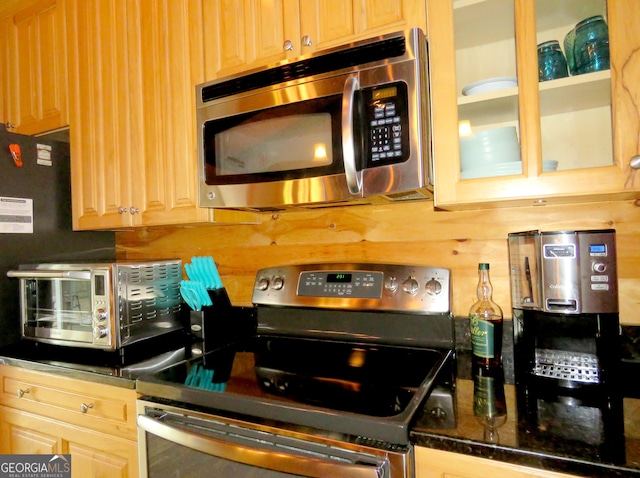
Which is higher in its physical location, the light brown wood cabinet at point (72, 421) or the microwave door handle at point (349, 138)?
the microwave door handle at point (349, 138)

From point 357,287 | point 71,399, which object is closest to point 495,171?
point 357,287

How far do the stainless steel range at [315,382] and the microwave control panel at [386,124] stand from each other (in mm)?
433

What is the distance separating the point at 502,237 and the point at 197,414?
103 cm

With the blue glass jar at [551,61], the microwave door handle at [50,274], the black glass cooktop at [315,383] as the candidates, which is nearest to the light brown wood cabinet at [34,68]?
Result: the microwave door handle at [50,274]

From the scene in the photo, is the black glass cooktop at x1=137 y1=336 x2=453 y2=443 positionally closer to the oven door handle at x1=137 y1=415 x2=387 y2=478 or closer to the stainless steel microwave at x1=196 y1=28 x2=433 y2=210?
the oven door handle at x1=137 y1=415 x2=387 y2=478

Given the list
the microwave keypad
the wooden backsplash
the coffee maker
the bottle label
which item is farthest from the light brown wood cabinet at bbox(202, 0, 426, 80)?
the bottle label

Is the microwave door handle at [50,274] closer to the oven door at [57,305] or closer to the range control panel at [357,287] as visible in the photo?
the oven door at [57,305]

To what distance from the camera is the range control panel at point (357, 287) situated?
1.19 metres

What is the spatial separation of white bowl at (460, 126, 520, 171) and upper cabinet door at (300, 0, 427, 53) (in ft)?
1.10

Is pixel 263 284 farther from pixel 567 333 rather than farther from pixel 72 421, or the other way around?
pixel 567 333

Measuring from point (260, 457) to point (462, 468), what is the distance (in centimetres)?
42

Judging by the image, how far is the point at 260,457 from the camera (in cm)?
81

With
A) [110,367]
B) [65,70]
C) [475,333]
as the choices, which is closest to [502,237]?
[475,333]

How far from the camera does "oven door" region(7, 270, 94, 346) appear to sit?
1.34 meters
